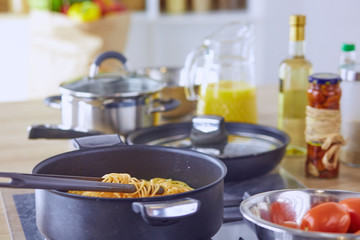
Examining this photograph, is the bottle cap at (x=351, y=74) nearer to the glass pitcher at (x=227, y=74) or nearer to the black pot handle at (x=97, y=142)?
the glass pitcher at (x=227, y=74)

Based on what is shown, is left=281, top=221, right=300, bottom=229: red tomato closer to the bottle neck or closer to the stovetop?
the stovetop

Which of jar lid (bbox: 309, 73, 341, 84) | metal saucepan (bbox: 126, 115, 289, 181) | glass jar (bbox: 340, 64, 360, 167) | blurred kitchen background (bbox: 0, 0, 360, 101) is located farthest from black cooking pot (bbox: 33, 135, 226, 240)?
blurred kitchen background (bbox: 0, 0, 360, 101)

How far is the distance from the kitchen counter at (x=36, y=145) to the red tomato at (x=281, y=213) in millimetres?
316

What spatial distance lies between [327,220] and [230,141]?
501mm

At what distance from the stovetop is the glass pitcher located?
0.23 metres

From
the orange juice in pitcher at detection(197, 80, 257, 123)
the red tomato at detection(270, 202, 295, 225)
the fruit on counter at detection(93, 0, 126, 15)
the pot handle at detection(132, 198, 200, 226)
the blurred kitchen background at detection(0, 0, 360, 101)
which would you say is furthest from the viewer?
the blurred kitchen background at detection(0, 0, 360, 101)

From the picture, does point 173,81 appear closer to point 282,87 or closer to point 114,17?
point 282,87

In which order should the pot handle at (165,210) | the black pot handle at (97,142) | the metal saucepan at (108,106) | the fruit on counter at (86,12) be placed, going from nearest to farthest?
1. the pot handle at (165,210)
2. the black pot handle at (97,142)
3. the metal saucepan at (108,106)
4. the fruit on counter at (86,12)

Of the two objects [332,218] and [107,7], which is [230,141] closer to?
[332,218]

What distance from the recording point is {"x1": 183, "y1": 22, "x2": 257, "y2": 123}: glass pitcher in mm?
1334

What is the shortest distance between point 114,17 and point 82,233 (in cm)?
230

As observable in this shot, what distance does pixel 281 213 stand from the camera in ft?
2.53

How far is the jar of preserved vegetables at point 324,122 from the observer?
108 centimetres

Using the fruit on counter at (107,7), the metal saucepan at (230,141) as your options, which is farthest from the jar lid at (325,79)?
the fruit on counter at (107,7)
